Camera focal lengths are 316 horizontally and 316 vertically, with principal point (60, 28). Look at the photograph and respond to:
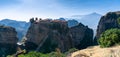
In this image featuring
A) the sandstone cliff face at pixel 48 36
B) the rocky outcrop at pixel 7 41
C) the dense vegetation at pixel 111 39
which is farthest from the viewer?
the rocky outcrop at pixel 7 41

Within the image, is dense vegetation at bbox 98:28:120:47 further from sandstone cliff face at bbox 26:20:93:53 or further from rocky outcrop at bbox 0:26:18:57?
rocky outcrop at bbox 0:26:18:57

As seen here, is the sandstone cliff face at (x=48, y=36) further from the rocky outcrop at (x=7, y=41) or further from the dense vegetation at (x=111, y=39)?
the dense vegetation at (x=111, y=39)

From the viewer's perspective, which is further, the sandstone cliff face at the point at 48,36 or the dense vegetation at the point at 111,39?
the sandstone cliff face at the point at 48,36

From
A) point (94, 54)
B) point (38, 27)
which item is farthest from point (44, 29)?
point (94, 54)

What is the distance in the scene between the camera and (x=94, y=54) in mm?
58156

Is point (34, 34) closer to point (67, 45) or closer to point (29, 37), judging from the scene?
point (29, 37)

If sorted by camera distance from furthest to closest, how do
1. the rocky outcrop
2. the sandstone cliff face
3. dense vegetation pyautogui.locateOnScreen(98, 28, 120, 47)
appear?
the rocky outcrop
the sandstone cliff face
dense vegetation pyautogui.locateOnScreen(98, 28, 120, 47)

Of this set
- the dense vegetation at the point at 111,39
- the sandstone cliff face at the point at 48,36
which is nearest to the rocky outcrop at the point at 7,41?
the sandstone cliff face at the point at 48,36

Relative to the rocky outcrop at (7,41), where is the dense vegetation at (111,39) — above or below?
above

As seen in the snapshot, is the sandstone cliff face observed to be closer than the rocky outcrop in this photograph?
Yes

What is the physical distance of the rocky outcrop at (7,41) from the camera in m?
179

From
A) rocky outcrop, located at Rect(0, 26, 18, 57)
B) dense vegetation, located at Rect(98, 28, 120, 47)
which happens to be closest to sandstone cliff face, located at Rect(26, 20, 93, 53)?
rocky outcrop, located at Rect(0, 26, 18, 57)

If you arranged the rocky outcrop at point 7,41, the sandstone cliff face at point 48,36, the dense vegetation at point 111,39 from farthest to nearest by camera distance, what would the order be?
the rocky outcrop at point 7,41
the sandstone cliff face at point 48,36
the dense vegetation at point 111,39

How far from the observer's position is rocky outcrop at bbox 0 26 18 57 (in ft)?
588
